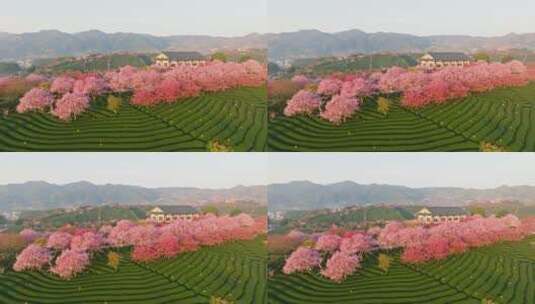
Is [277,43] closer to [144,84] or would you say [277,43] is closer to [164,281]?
[144,84]

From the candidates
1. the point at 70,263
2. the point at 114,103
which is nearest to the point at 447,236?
the point at 114,103

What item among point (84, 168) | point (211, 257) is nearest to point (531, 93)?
point (211, 257)

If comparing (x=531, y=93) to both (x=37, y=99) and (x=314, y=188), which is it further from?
(x=37, y=99)

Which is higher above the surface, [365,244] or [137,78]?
[137,78]

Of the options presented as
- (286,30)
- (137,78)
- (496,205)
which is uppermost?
(286,30)

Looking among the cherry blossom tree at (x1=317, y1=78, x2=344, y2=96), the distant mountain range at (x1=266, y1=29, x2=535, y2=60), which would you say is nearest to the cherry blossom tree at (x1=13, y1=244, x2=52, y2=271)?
the distant mountain range at (x1=266, y1=29, x2=535, y2=60)

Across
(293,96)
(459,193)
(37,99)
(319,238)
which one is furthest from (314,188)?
(37,99)
